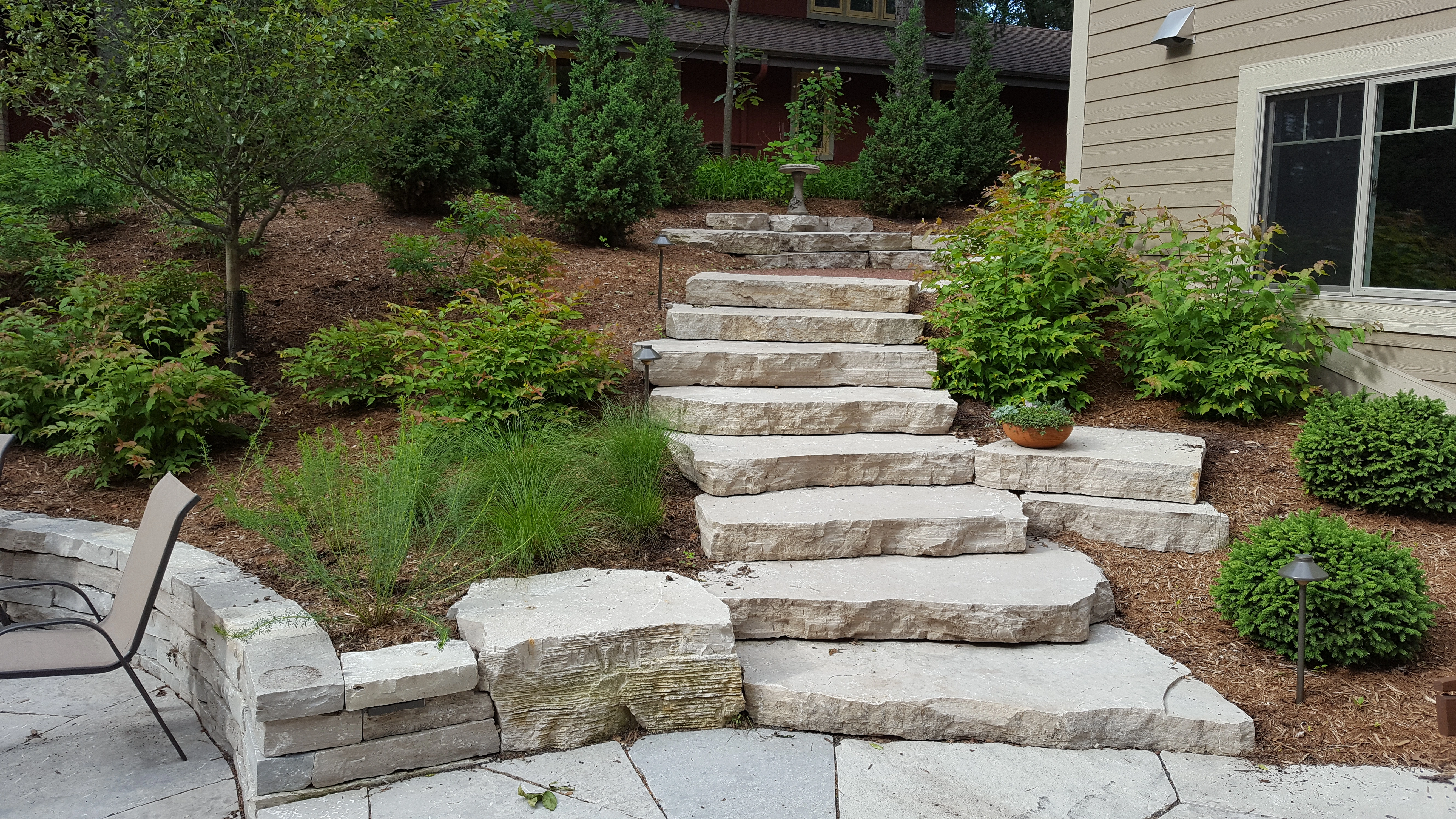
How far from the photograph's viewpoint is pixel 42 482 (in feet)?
15.2

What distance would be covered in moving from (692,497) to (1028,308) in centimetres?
236

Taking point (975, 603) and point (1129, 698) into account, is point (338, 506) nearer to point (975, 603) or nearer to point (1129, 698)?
point (975, 603)

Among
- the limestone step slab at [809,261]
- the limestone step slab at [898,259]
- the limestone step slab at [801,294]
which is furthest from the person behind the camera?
the limestone step slab at [898,259]

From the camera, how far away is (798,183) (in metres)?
9.93

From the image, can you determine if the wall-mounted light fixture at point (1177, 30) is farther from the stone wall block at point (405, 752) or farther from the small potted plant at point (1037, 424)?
the stone wall block at point (405, 752)

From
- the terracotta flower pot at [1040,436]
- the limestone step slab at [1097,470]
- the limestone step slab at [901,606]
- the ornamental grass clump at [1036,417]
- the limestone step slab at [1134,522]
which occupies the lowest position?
the limestone step slab at [901,606]

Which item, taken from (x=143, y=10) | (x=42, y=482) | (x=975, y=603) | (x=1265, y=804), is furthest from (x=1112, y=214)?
(x=42, y=482)

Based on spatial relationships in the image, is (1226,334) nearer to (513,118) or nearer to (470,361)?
(470,361)

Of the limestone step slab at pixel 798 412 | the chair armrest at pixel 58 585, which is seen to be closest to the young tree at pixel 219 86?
the chair armrest at pixel 58 585

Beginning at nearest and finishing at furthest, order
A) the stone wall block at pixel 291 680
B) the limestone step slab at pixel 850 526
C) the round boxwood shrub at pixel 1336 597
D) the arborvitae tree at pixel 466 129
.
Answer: the stone wall block at pixel 291 680
the round boxwood shrub at pixel 1336 597
the limestone step slab at pixel 850 526
the arborvitae tree at pixel 466 129

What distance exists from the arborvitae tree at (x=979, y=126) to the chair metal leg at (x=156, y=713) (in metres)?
9.46

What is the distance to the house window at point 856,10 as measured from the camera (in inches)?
655

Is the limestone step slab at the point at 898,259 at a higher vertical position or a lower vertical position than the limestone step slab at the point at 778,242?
lower

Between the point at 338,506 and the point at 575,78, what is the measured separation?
5.83 metres
